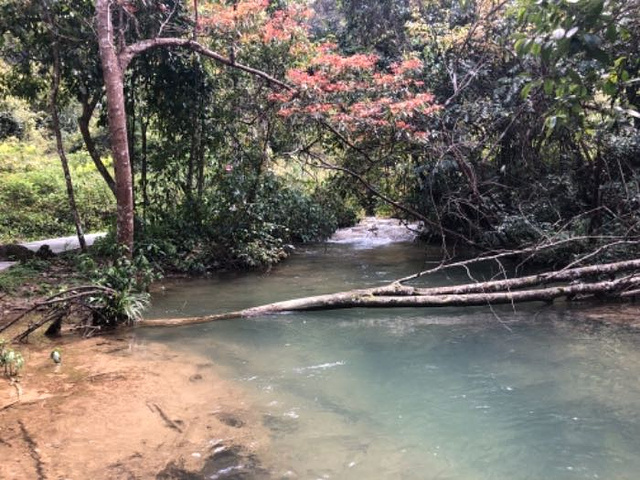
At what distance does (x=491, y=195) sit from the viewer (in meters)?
11.2

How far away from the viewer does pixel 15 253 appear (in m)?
9.30

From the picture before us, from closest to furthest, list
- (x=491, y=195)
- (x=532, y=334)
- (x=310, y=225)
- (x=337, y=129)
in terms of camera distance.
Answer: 1. (x=532, y=334)
2. (x=337, y=129)
3. (x=491, y=195)
4. (x=310, y=225)

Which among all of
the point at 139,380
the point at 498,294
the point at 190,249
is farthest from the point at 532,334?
the point at 190,249

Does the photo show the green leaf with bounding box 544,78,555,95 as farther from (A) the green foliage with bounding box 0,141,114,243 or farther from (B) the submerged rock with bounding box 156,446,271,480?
(A) the green foliage with bounding box 0,141,114,243

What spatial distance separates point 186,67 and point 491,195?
6470 mm

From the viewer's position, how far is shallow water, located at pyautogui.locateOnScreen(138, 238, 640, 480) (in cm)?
377

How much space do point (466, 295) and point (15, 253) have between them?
745 centimetres

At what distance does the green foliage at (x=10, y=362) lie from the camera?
499 cm

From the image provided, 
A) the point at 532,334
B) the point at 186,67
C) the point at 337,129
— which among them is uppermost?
the point at 186,67

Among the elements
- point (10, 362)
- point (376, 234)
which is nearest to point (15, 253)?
point (10, 362)

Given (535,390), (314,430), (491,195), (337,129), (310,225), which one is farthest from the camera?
(310,225)

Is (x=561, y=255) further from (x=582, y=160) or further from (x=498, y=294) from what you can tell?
(x=498, y=294)

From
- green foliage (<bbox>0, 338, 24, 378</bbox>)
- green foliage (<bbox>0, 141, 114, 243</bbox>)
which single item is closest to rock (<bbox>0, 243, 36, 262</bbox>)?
green foliage (<bbox>0, 141, 114, 243</bbox>)

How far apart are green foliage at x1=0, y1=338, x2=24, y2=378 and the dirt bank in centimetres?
11
